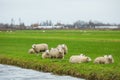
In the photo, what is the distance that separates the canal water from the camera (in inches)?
1080

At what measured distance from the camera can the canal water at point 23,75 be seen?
90.0ft

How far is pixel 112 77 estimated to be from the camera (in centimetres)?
2470

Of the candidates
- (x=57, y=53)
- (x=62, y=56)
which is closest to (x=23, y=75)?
(x=57, y=53)

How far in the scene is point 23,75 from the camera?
2902cm

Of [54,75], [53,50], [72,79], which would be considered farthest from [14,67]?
[72,79]

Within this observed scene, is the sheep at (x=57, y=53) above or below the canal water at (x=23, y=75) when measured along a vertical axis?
above

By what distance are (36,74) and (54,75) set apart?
57.2 inches

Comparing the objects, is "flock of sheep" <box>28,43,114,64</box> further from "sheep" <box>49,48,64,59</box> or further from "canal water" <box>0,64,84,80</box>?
"canal water" <box>0,64,84,80</box>

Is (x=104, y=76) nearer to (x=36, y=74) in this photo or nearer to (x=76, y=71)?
(x=76, y=71)

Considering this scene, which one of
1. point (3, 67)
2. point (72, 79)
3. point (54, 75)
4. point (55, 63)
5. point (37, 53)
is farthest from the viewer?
point (37, 53)

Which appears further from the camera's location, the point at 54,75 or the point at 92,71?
the point at 54,75

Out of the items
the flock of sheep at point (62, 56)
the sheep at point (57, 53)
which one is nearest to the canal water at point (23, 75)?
the flock of sheep at point (62, 56)

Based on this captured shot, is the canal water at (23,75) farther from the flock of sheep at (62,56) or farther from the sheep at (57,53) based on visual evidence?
the sheep at (57,53)

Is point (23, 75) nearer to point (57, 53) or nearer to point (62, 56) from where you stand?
point (57, 53)
